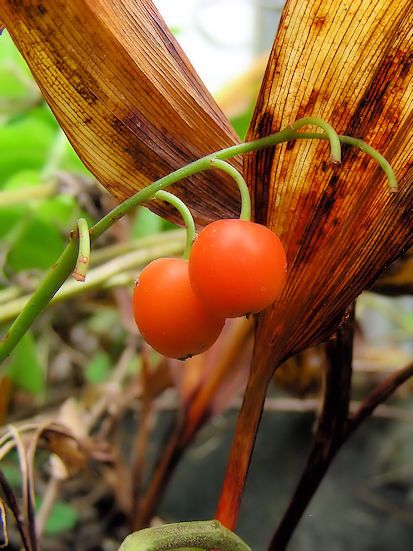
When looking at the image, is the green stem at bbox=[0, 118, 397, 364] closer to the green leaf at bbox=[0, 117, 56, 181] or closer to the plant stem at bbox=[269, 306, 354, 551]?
the plant stem at bbox=[269, 306, 354, 551]

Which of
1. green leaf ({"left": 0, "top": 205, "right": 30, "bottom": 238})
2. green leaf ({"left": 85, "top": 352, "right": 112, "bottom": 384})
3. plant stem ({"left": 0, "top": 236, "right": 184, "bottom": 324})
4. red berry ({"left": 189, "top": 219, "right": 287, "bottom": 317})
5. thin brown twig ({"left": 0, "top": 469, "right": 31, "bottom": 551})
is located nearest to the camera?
red berry ({"left": 189, "top": 219, "right": 287, "bottom": 317})

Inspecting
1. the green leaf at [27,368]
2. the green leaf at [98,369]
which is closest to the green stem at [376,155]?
the green leaf at [27,368]

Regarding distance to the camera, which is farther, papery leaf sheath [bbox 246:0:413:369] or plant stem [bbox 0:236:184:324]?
plant stem [bbox 0:236:184:324]

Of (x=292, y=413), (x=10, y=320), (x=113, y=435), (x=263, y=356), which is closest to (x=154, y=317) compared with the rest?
(x=263, y=356)

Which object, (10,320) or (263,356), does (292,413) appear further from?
(263,356)

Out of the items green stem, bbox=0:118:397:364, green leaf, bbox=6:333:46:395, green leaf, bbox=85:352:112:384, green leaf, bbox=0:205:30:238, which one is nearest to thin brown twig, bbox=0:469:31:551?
green stem, bbox=0:118:397:364

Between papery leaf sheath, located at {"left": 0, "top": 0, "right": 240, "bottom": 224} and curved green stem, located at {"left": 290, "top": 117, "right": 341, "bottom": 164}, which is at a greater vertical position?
papery leaf sheath, located at {"left": 0, "top": 0, "right": 240, "bottom": 224}

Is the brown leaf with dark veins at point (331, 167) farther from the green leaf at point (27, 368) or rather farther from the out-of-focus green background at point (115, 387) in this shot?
the green leaf at point (27, 368)
